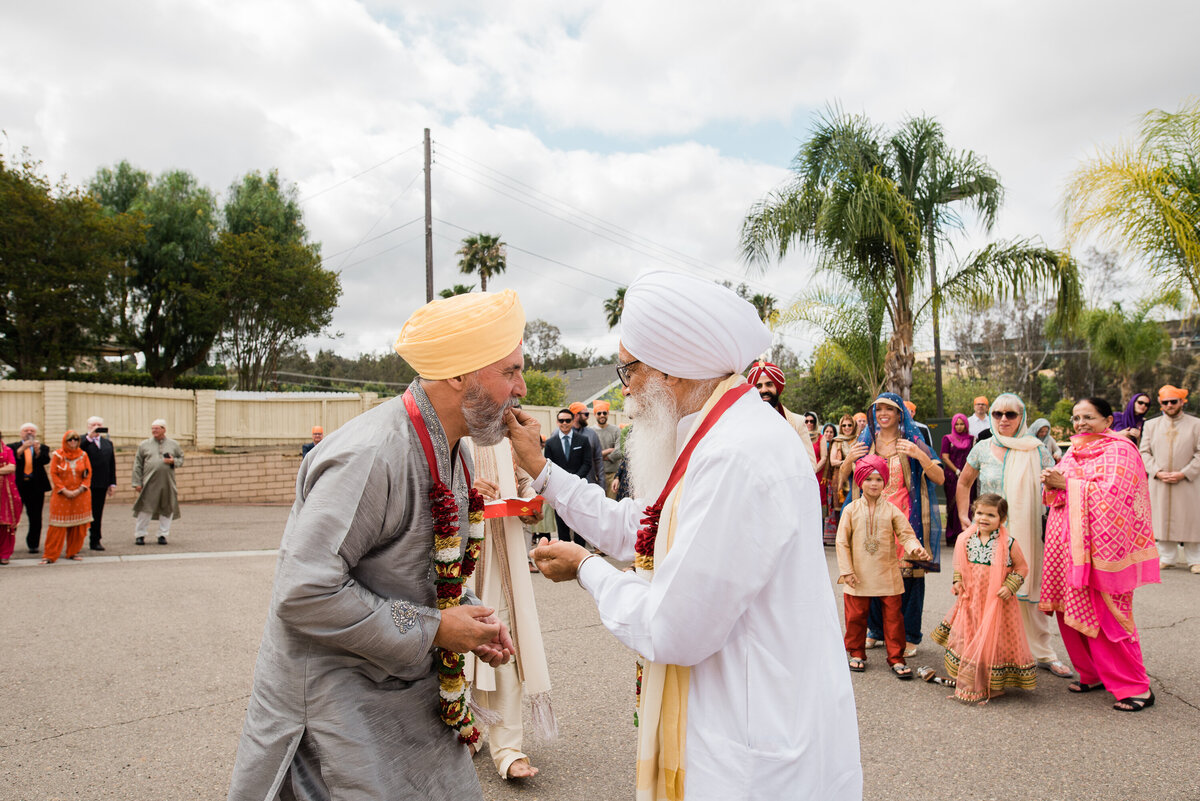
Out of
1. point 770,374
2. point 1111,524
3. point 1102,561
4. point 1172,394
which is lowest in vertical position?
point 1102,561

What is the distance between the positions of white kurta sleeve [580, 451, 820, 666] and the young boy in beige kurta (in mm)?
4249

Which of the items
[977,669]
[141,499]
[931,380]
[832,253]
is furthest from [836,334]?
[931,380]

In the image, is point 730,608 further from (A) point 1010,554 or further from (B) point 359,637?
(A) point 1010,554

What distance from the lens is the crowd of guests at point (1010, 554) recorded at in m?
4.91

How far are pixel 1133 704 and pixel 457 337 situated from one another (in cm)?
488

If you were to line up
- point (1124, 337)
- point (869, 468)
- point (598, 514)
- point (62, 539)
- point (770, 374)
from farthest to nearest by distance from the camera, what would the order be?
point (1124, 337), point (62, 539), point (770, 374), point (869, 468), point (598, 514)

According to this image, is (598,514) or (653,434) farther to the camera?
(598,514)

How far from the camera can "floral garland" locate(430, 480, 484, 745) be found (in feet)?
6.59

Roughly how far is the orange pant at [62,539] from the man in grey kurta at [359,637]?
34.2 ft

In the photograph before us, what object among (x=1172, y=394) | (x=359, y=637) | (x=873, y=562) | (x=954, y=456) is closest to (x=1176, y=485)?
(x=1172, y=394)

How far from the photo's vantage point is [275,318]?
27.5 metres

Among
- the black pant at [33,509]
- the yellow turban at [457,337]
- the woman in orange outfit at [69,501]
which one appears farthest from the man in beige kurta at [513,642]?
the black pant at [33,509]

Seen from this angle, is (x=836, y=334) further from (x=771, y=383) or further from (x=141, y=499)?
(x=141, y=499)

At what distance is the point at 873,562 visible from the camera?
5.66 meters
